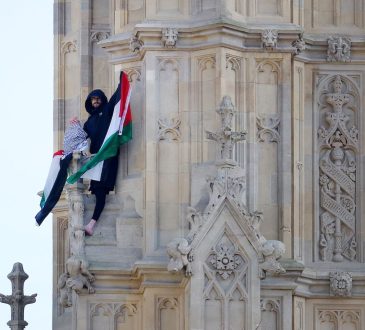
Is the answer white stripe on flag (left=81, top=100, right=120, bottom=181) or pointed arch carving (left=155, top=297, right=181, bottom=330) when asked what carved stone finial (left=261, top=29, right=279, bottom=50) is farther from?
pointed arch carving (left=155, top=297, right=181, bottom=330)

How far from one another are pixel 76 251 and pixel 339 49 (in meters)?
5.48

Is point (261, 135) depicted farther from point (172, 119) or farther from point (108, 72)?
point (108, 72)

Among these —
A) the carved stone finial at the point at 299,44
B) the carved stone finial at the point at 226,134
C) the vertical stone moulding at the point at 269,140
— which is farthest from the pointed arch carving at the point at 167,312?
the carved stone finial at the point at 299,44

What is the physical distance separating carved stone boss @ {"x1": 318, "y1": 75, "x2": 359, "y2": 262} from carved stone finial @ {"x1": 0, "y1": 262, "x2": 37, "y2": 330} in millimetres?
5396

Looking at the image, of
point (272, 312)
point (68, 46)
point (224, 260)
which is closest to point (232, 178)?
point (224, 260)

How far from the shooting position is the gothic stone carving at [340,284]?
53219mm

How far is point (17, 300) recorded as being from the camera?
184 feet

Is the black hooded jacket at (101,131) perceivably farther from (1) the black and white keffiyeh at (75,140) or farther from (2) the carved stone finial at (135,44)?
(2) the carved stone finial at (135,44)

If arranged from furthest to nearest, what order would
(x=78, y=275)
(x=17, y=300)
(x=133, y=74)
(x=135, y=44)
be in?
(x=17, y=300)
(x=133, y=74)
(x=135, y=44)
(x=78, y=275)

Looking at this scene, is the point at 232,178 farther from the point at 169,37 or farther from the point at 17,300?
the point at 17,300

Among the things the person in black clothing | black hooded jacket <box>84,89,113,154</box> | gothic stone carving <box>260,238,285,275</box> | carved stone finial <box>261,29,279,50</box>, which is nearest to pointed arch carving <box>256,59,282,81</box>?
carved stone finial <box>261,29,279,50</box>

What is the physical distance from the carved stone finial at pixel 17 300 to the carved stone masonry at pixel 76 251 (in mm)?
2653

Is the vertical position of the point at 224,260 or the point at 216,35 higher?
the point at 216,35

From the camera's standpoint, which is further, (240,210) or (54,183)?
(54,183)
